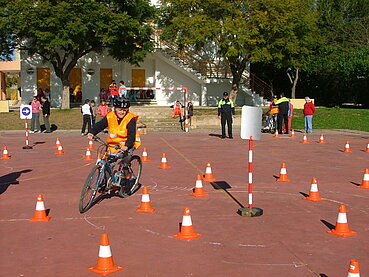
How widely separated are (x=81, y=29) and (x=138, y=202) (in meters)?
23.7

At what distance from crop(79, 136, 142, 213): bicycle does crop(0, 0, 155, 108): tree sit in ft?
74.5

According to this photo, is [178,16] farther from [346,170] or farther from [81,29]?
[346,170]

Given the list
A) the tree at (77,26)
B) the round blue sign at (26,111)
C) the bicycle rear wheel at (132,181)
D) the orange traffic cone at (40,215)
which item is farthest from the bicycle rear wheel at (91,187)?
the tree at (77,26)

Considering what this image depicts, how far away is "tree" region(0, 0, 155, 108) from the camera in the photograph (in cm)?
3114

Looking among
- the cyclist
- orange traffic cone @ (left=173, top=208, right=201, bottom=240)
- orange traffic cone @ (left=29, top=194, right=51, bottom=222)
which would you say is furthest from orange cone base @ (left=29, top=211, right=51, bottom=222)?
orange traffic cone @ (left=173, top=208, right=201, bottom=240)

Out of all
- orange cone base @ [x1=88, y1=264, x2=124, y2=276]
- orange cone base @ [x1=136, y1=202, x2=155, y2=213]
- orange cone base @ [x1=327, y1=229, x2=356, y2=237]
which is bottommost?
orange cone base @ [x1=88, y1=264, x2=124, y2=276]

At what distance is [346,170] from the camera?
13469 millimetres

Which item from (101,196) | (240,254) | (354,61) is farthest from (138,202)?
(354,61)

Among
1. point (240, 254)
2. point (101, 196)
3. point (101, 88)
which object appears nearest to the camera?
point (240, 254)

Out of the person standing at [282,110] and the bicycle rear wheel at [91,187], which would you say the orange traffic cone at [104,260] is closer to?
the bicycle rear wheel at [91,187]

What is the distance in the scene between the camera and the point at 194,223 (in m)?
7.89

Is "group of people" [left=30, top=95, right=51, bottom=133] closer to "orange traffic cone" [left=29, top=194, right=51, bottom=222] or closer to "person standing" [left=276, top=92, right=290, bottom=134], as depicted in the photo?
"person standing" [left=276, top=92, right=290, bottom=134]

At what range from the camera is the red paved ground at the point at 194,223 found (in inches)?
238

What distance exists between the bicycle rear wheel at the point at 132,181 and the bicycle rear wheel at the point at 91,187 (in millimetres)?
1005
